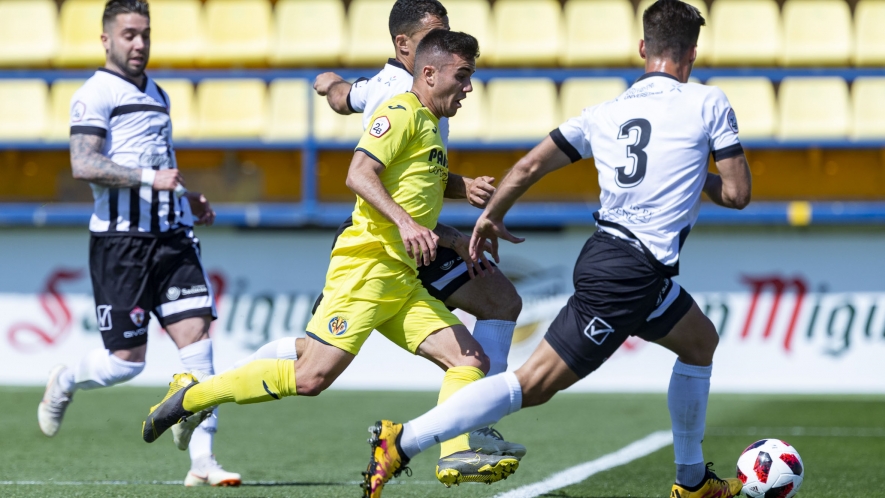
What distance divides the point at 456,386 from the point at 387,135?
1.01 meters

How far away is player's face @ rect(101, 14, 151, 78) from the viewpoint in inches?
207

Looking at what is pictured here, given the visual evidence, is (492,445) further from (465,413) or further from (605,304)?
(605,304)

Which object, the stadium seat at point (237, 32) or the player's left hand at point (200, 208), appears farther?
the stadium seat at point (237, 32)

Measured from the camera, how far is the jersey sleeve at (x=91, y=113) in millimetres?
5168

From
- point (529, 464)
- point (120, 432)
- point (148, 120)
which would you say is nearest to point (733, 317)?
point (529, 464)

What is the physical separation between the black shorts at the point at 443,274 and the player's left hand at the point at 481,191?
1.08 ft

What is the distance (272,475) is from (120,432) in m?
2.13

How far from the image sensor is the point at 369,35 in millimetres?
11336

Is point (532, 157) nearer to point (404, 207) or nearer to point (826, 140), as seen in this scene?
point (404, 207)

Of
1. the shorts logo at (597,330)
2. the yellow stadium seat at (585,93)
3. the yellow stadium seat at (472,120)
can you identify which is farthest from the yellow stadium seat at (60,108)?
the shorts logo at (597,330)

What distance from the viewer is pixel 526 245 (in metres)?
9.68

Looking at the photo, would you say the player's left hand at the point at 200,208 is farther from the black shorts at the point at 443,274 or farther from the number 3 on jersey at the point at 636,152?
the number 3 on jersey at the point at 636,152

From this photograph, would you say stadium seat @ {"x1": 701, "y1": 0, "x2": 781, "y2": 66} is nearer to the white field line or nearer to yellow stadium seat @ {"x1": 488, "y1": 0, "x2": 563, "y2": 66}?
yellow stadium seat @ {"x1": 488, "y1": 0, "x2": 563, "y2": 66}

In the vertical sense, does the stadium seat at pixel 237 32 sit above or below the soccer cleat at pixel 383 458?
above
